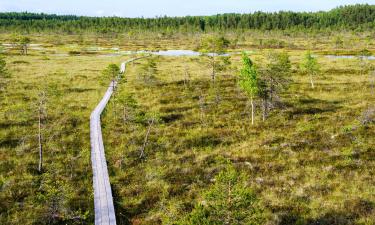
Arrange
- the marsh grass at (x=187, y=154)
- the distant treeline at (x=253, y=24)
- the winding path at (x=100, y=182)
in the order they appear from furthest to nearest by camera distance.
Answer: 1. the distant treeline at (x=253, y=24)
2. the marsh grass at (x=187, y=154)
3. the winding path at (x=100, y=182)

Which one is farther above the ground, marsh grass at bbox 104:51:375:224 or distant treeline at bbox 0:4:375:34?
distant treeline at bbox 0:4:375:34

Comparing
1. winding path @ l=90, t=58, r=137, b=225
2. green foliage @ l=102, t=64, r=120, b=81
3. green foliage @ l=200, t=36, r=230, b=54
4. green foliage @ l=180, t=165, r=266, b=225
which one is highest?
green foliage @ l=200, t=36, r=230, b=54

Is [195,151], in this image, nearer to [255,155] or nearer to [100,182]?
[255,155]

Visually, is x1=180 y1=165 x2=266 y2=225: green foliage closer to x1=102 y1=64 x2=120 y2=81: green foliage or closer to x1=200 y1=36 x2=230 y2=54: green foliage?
x1=102 y1=64 x2=120 y2=81: green foliage

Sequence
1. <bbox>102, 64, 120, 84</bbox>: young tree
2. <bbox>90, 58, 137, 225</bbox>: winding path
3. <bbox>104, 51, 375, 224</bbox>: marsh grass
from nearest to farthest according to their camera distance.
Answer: <bbox>90, 58, 137, 225</bbox>: winding path, <bbox>104, 51, 375, 224</bbox>: marsh grass, <bbox>102, 64, 120, 84</bbox>: young tree

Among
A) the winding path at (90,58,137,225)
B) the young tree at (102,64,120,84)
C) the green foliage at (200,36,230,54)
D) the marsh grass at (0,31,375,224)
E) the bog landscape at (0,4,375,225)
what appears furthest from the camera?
the green foliage at (200,36,230,54)

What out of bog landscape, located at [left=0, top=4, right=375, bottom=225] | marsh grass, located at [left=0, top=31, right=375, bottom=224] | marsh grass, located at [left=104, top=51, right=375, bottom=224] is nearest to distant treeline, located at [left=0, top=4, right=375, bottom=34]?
bog landscape, located at [left=0, top=4, right=375, bottom=225]

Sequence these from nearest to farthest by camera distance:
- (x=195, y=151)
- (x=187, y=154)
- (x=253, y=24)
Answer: (x=187, y=154) < (x=195, y=151) < (x=253, y=24)

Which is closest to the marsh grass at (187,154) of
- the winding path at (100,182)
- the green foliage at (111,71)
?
the winding path at (100,182)

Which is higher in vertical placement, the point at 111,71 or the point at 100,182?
the point at 111,71

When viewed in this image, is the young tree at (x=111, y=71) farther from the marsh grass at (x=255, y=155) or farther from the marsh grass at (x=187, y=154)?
the marsh grass at (x=255, y=155)

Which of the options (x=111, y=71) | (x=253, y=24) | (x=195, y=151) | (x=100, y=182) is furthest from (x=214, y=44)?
(x=253, y=24)
